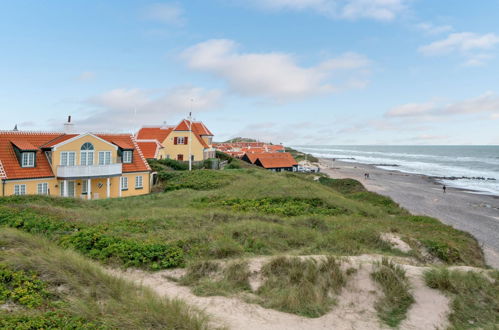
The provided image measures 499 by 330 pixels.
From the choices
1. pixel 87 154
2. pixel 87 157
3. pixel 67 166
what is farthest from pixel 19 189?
pixel 87 154

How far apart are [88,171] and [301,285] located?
2286cm

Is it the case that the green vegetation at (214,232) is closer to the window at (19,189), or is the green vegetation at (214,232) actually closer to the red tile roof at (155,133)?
the window at (19,189)

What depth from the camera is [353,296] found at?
9.03m

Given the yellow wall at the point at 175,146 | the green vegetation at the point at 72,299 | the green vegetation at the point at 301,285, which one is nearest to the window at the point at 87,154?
the green vegetation at the point at 72,299

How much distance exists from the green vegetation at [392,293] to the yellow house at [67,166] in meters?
23.9

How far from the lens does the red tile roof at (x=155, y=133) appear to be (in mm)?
50000

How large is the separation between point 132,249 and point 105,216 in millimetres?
6810

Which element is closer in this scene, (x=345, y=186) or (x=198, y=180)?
(x=198, y=180)

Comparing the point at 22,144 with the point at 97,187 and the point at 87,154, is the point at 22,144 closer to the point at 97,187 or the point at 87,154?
the point at 87,154

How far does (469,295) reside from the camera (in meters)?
8.95

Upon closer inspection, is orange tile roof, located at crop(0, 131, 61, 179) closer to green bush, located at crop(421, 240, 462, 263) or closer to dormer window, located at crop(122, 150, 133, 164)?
Answer: dormer window, located at crop(122, 150, 133, 164)

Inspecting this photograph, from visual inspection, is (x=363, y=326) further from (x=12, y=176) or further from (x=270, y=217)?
(x=12, y=176)

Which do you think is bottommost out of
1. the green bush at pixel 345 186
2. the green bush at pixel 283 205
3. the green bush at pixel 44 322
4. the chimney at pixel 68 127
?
the green bush at pixel 345 186

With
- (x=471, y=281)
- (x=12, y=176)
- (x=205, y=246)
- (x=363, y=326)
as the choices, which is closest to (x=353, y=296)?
(x=363, y=326)
